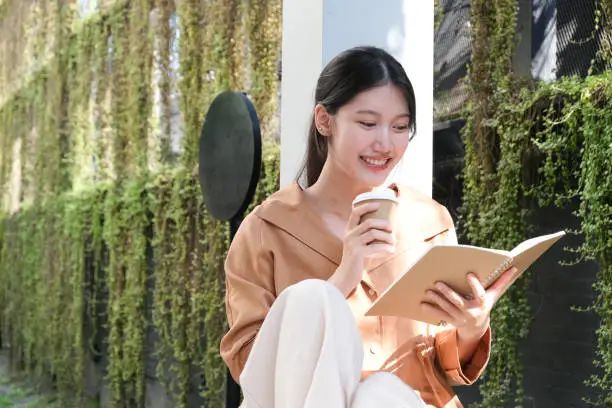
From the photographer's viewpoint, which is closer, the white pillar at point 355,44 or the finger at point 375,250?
the finger at point 375,250

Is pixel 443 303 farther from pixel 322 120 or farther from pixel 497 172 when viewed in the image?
pixel 497 172

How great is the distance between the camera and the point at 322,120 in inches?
84.7

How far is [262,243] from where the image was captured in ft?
6.79

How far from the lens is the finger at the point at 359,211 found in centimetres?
184

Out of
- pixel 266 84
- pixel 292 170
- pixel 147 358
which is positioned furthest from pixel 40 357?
pixel 292 170

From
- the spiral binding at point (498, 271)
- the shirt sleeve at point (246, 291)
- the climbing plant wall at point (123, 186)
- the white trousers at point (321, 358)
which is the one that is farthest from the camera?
the climbing plant wall at point (123, 186)

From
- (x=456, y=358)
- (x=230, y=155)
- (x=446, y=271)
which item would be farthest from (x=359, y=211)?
(x=230, y=155)

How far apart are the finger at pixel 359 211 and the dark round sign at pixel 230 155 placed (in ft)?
5.06

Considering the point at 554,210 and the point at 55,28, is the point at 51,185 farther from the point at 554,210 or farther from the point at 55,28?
the point at 554,210

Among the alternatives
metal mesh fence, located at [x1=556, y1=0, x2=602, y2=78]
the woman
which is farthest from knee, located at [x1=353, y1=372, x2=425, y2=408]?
metal mesh fence, located at [x1=556, y1=0, x2=602, y2=78]

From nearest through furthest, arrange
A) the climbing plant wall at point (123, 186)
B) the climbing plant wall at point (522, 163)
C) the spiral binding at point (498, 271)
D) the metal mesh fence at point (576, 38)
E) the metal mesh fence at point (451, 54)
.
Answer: the spiral binding at point (498, 271) < the climbing plant wall at point (522, 163) < the metal mesh fence at point (576, 38) < the metal mesh fence at point (451, 54) < the climbing plant wall at point (123, 186)

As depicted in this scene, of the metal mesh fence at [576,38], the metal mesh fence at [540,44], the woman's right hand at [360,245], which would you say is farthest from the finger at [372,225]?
the metal mesh fence at [576,38]

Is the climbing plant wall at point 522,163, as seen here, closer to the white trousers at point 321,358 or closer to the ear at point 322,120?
the ear at point 322,120

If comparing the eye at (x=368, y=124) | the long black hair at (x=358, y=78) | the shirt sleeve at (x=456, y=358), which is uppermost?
the long black hair at (x=358, y=78)
